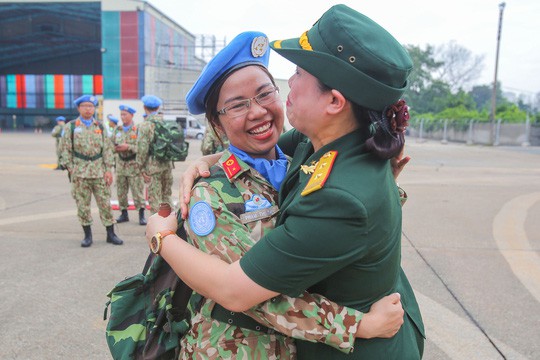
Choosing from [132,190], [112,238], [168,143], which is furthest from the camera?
[132,190]

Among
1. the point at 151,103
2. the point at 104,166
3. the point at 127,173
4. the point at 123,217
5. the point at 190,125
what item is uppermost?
the point at 151,103

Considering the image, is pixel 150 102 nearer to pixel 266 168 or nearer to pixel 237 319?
pixel 266 168

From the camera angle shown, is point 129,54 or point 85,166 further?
point 129,54

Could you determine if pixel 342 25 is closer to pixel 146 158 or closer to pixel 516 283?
pixel 516 283

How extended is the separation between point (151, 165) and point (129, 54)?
3488cm

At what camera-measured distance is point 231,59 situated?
157 centimetres

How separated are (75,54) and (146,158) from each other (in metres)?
54.0

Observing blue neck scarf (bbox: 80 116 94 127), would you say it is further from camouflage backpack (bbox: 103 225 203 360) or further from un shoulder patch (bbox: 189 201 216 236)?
un shoulder patch (bbox: 189 201 216 236)

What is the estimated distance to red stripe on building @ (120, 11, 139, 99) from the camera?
3834cm

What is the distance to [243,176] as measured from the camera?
151 centimetres

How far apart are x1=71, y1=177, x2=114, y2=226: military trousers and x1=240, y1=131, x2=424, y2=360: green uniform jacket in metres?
5.43

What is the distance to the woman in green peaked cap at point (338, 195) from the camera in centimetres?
114

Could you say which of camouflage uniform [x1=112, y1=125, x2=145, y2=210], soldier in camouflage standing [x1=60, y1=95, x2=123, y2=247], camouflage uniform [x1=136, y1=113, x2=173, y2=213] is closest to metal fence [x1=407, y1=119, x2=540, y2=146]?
camouflage uniform [x1=112, y1=125, x2=145, y2=210]

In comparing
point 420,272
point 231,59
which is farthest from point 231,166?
point 420,272
